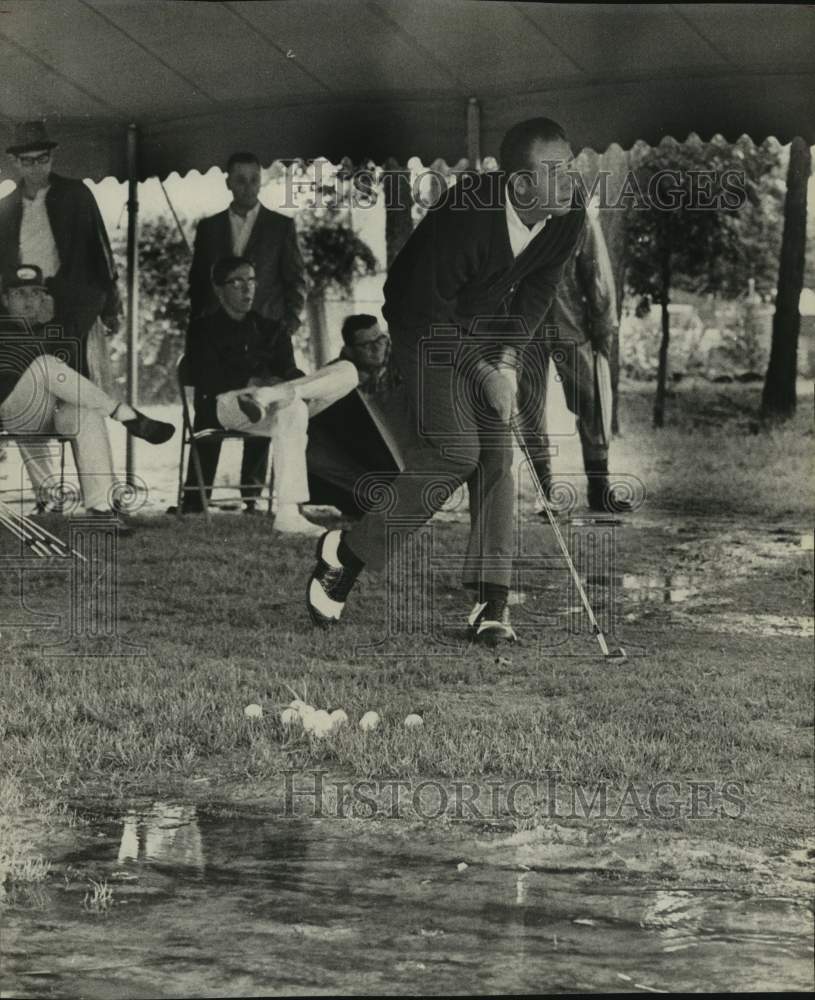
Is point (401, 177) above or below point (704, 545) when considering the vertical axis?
above

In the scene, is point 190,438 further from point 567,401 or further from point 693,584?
point 693,584

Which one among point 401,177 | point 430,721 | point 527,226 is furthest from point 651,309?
point 430,721

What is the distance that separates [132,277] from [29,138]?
518 millimetres

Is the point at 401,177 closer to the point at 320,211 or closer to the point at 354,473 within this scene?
the point at 320,211

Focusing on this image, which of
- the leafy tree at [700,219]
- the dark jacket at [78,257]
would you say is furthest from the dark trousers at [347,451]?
the leafy tree at [700,219]

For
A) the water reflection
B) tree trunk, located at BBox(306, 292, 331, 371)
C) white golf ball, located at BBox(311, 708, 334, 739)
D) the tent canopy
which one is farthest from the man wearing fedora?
the water reflection

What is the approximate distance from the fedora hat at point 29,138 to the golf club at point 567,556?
167cm

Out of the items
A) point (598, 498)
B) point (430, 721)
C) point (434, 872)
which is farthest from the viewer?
point (598, 498)

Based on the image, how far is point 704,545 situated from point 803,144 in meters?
1.30

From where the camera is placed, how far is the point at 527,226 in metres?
4.95

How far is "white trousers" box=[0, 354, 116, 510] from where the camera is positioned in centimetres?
488

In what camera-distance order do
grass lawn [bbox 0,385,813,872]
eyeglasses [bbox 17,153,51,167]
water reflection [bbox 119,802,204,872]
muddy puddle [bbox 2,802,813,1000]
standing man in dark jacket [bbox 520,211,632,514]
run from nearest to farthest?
muddy puddle [bbox 2,802,813,1000] → water reflection [bbox 119,802,204,872] → grass lawn [bbox 0,385,813,872] → eyeglasses [bbox 17,153,51,167] → standing man in dark jacket [bbox 520,211,632,514]

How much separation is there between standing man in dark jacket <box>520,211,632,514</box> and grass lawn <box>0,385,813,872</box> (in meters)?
0.10

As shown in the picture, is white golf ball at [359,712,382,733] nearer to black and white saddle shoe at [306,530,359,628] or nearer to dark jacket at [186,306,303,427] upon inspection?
black and white saddle shoe at [306,530,359,628]
